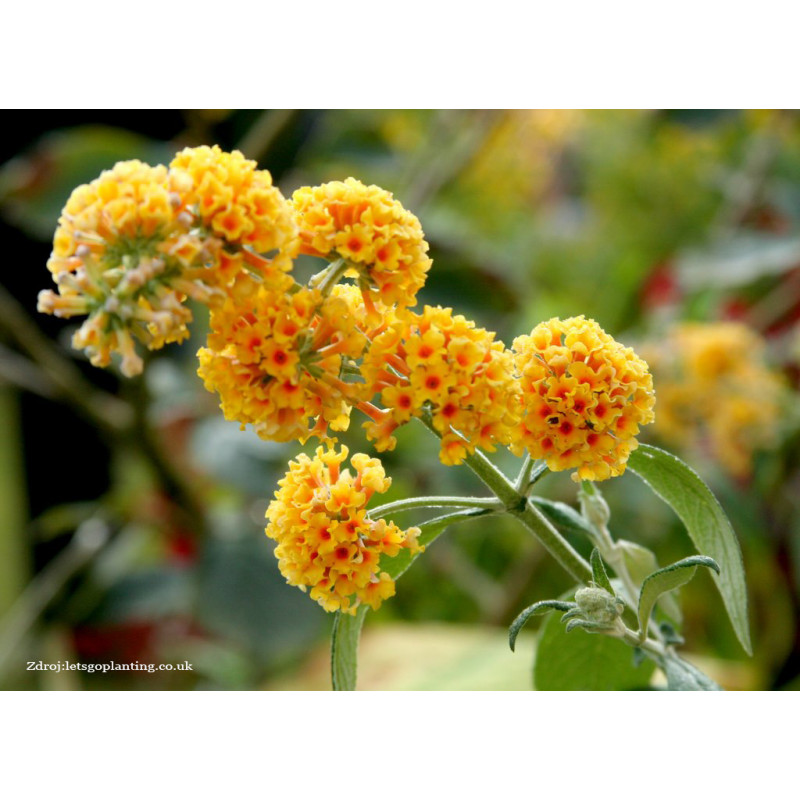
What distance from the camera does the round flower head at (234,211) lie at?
1.05 ft

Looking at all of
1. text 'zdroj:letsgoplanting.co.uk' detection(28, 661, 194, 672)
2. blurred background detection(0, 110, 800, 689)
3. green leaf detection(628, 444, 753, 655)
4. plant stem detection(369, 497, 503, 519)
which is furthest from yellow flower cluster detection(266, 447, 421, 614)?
text 'zdroj:letsgoplanting.co.uk' detection(28, 661, 194, 672)

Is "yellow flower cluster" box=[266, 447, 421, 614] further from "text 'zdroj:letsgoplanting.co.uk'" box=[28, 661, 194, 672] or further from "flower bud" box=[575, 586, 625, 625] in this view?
"text 'zdroj:letsgoplanting.co.uk'" box=[28, 661, 194, 672]

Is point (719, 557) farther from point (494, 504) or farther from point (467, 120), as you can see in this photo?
point (467, 120)

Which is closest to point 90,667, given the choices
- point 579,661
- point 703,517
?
point 579,661

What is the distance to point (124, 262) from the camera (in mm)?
318

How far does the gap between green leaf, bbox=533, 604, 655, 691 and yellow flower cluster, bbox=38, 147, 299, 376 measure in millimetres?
246

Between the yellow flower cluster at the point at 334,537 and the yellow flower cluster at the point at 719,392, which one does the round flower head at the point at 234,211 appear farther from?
the yellow flower cluster at the point at 719,392

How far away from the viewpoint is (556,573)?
1120 mm

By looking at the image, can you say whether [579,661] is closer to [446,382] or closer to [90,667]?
[446,382]

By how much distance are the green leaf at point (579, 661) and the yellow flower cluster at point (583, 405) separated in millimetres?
130

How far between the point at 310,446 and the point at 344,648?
2.12 feet

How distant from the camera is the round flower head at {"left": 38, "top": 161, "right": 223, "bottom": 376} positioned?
1.02 feet
